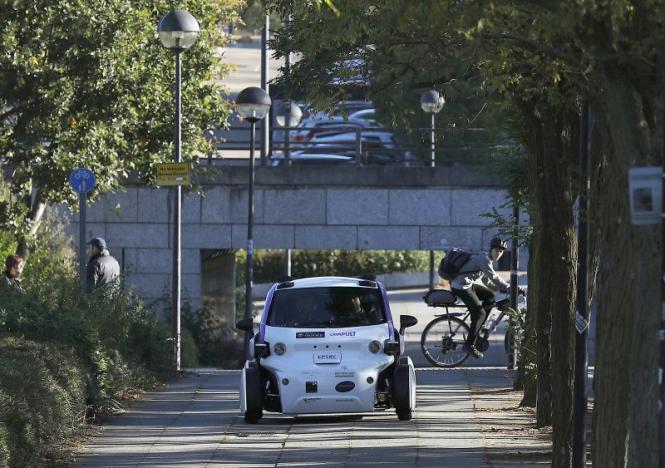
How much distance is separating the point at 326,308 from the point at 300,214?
1374cm

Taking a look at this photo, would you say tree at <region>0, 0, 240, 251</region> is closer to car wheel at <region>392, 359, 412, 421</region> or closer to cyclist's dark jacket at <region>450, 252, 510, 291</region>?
cyclist's dark jacket at <region>450, 252, 510, 291</region>

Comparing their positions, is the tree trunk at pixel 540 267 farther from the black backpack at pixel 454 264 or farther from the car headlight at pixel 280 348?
the black backpack at pixel 454 264

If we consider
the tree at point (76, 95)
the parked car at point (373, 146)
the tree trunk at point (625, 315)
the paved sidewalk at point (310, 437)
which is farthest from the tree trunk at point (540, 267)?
the parked car at point (373, 146)

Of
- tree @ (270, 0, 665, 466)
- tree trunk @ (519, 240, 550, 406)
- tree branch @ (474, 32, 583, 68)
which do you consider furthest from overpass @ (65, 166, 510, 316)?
tree branch @ (474, 32, 583, 68)

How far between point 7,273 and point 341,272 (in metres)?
26.7

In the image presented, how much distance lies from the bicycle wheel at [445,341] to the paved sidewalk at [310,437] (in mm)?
4006

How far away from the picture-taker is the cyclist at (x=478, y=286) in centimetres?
2002

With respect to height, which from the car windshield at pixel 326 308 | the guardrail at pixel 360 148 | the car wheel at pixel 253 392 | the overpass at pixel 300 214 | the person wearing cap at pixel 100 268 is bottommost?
the car wheel at pixel 253 392

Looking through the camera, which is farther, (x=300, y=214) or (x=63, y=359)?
(x=300, y=214)

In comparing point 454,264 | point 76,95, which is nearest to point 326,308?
point 454,264

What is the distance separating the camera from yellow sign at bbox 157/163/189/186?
19.1 metres

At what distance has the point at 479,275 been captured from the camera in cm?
2014

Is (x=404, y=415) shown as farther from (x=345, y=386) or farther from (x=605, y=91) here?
(x=605, y=91)

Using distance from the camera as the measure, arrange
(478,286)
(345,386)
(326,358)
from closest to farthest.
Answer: (345,386), (326,358), (478,286)
